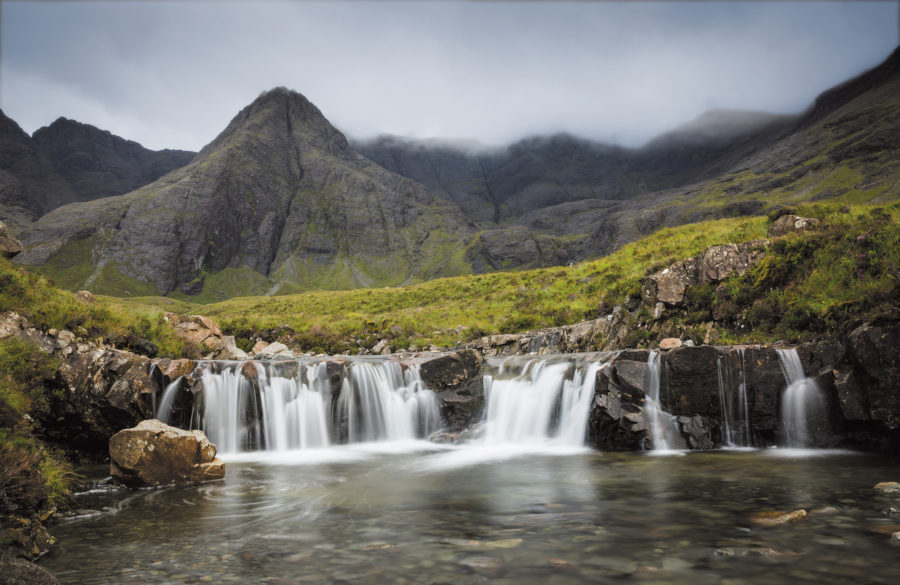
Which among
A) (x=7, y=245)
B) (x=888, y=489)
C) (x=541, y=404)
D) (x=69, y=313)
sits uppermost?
(x=7, y=245)

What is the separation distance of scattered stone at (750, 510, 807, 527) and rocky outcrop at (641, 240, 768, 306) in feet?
42.6

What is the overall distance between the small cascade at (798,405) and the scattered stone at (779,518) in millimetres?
6777

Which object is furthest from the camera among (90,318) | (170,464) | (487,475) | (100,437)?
(90,318)

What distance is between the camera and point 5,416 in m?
8.93

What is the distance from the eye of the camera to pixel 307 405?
17.6 m

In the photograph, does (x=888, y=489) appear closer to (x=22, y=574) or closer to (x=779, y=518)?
(x=779, y=518)

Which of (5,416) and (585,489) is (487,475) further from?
(5,416)

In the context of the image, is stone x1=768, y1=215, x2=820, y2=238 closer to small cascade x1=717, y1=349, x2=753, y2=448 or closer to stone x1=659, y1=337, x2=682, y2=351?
stone x1=659, y1=337, x2=682, y2=351

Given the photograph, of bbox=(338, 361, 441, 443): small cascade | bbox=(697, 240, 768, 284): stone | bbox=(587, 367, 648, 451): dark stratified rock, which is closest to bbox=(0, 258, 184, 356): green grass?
bbox=(338, 361, 441, 443): small cascade

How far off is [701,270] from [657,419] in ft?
27.2

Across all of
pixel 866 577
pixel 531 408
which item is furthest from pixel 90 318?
pixel 866 577

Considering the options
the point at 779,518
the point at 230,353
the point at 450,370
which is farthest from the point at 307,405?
the point at 779,518

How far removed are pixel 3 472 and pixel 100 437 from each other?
8.72 m

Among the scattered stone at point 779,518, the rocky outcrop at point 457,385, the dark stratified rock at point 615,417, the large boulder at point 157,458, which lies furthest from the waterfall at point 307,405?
the scattered stone at point 779,518
